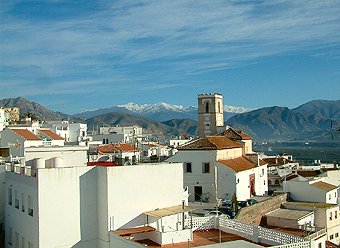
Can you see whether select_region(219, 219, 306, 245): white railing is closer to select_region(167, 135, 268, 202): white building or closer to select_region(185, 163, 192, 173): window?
select_region(167, 135, 268, 202): white building

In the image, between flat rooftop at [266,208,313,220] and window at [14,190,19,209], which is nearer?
window at [14,190,19,209]

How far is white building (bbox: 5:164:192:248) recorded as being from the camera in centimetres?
1978

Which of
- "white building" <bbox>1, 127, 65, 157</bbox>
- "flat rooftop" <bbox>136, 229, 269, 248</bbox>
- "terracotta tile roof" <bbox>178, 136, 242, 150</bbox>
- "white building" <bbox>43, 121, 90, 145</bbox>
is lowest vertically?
"flat rooftop" <bbox>136, 229, 269, 248</bbox>

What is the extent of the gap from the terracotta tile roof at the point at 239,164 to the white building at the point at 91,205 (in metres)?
16.7

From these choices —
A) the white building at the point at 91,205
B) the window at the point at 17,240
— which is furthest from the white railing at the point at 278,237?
the window at the point at 17,240

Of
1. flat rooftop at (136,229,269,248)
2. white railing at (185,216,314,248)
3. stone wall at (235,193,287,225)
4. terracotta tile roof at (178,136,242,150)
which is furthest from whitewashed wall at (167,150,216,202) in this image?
flat rooftop at (136,229,269,248)

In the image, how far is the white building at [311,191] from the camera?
39.5 meters

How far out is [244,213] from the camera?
30.9 meters

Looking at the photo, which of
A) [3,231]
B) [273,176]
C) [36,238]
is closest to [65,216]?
[36,238]

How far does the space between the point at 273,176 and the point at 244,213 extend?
2441 cm

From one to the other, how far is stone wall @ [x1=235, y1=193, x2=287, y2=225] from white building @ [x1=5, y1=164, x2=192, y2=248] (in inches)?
371

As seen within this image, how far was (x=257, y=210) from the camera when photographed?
1300 inches

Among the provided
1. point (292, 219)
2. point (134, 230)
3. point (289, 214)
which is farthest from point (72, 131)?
point (134, 230)

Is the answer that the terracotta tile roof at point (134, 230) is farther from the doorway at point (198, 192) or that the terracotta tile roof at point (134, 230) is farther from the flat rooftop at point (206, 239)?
the doorway at point (198, 192)
